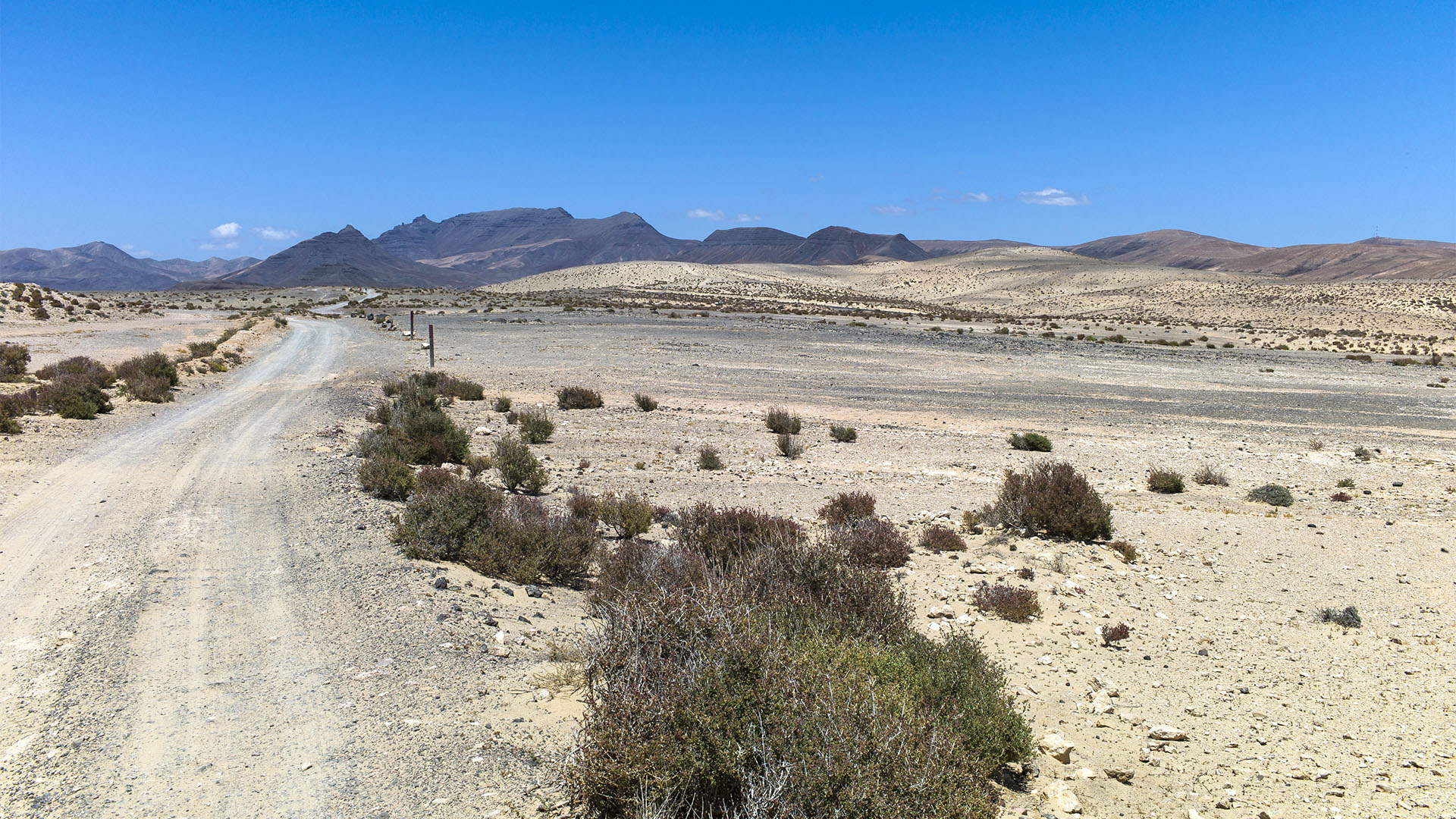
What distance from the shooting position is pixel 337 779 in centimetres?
421

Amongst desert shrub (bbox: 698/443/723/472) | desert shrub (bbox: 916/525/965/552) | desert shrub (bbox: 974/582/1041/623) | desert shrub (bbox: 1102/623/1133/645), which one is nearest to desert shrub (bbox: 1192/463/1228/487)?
desert shrub (bbox: 916/525/965/552)

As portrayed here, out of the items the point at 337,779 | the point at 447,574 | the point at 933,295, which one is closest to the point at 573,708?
the point at 337,779

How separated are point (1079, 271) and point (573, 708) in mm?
143912

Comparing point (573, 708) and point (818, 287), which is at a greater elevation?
point (818, 287)

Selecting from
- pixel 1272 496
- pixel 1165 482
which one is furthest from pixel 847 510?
pixel 1272 496

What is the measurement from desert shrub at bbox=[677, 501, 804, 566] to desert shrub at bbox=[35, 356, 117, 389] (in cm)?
1593

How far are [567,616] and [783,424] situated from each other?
39.7 ft

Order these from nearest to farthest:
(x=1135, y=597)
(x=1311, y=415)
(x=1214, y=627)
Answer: (x=1214, y=627) < (x=1135, y=597) < (x=1311, y=415)

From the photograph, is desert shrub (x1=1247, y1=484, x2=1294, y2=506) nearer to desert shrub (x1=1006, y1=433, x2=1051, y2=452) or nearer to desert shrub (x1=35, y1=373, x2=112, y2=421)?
desert shrub (x1=1006, y1=433, x2=1051, y2=452)

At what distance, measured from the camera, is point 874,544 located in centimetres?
897

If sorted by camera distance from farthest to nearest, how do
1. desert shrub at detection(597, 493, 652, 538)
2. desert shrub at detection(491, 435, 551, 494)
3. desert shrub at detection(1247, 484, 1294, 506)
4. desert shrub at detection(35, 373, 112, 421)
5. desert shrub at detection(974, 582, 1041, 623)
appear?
desert shrub at detection(35, 373, 112, 421) < desert shrub at detection(1247, 484, 1294, 506) < desert shrub at detection(491, 435, 551, 494) < desert shrub at detection(597, 493, 652, 538) < desert shrub at detection(974, 582, 1041, 623)

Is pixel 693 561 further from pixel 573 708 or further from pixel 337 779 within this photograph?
pixel 337 779

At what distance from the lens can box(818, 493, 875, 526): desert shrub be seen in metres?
10.9

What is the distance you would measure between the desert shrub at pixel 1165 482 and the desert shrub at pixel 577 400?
13.3m
